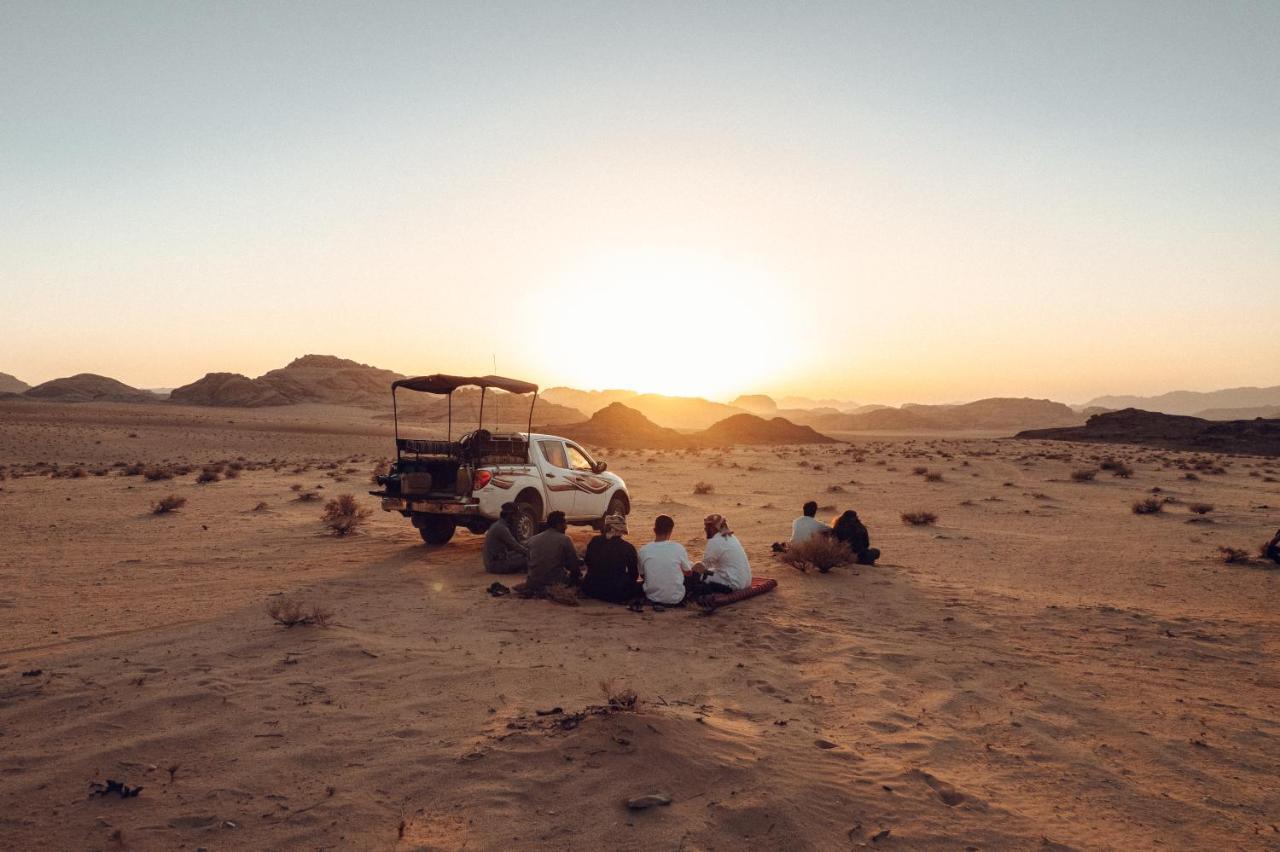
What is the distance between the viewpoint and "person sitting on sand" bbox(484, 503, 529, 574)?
468 inches

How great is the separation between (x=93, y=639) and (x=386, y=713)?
416 centimetres

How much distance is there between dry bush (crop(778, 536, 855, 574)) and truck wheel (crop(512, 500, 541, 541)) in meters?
4.82

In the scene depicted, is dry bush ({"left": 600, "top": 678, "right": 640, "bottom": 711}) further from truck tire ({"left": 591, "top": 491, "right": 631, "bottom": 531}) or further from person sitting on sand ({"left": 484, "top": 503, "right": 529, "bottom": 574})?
truck tire ({"left": 591, "top": 491, "right": 631, "bottom": 531})

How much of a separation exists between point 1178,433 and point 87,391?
523 ft

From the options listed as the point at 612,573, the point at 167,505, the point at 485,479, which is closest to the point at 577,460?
the point at 485,479

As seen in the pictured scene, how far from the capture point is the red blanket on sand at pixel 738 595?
32.6 feet

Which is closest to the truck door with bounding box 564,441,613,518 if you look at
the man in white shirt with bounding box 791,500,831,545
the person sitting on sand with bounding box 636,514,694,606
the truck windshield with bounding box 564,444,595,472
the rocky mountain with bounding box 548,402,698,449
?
the truck windshield with bounding box 564,444,595,472

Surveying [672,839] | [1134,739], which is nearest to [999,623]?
[1134,739]

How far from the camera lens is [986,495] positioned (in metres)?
25.4

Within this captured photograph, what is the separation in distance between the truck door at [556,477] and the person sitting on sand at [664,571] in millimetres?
4724

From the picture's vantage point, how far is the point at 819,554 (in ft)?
40.5

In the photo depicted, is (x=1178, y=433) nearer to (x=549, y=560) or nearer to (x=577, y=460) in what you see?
(x=577, y=460)

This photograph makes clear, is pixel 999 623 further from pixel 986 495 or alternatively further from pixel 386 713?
pixel 986 495

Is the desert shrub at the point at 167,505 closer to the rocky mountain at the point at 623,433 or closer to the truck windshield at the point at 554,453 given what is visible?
the truck windshield at the point at 554,453
